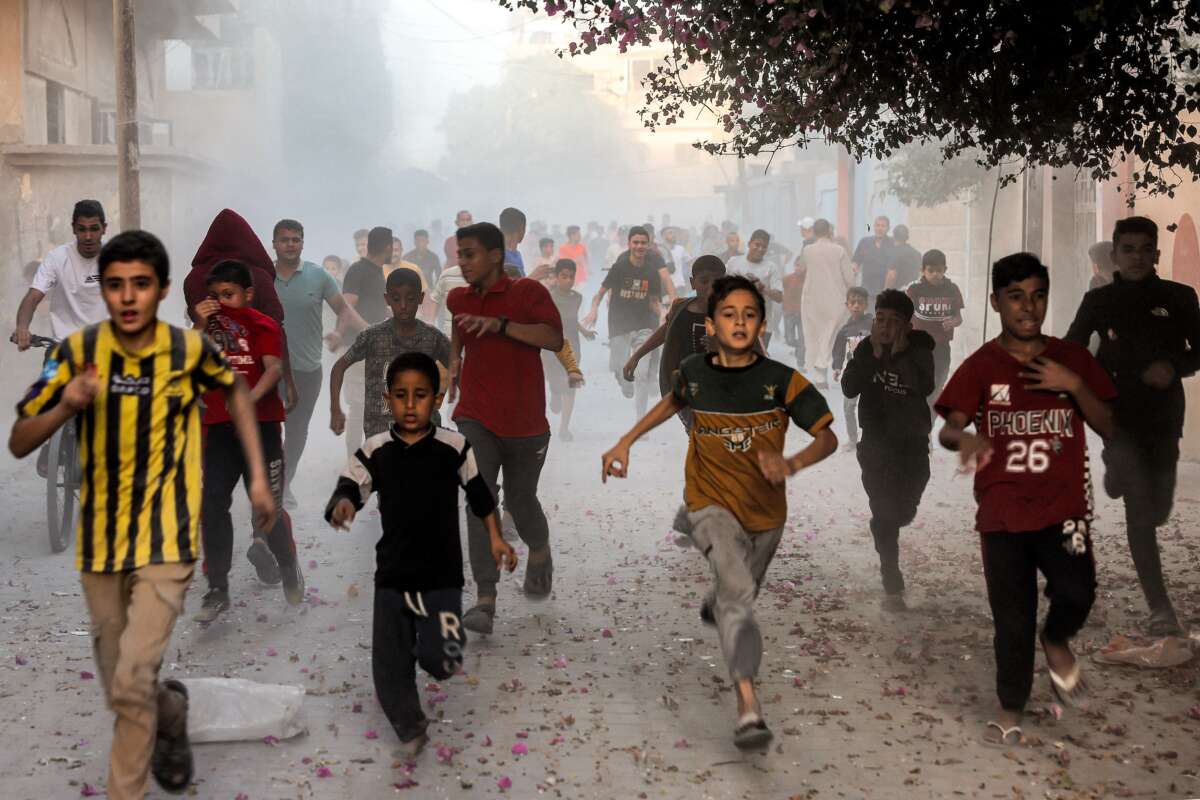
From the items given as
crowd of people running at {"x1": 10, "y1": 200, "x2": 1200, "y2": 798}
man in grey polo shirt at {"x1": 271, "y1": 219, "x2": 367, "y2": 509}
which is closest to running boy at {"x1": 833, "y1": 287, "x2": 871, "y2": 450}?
crowd of people running at {"x1": 10, "y1": 200, "x2": 1200, "y2": 798}

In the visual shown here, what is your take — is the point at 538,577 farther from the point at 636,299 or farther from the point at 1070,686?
the point at 636,299

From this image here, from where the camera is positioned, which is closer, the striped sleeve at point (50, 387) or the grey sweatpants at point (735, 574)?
the striped sleeve at point (50, 387)

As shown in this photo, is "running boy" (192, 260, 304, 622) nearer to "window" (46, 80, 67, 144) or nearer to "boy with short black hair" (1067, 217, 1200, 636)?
"boy with short black hair" (1067, 217, 1200, 636)

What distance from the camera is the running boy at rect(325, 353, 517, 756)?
17.6ft

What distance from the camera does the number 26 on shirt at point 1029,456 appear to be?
532cm

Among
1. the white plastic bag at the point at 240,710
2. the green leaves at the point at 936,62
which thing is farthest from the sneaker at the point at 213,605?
the green leaves at the point at 936,62

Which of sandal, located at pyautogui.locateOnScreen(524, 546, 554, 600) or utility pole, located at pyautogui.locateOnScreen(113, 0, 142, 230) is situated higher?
utility pole, located at pyautogui.locateOnScreen(113, 0, 142, 230)

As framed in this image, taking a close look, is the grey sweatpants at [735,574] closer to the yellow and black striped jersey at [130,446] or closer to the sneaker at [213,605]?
the yellow and black striped jersey at [130,446]

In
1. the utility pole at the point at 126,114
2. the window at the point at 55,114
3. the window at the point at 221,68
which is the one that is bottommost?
the utility pole at the point at 126,114

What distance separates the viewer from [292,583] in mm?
7910

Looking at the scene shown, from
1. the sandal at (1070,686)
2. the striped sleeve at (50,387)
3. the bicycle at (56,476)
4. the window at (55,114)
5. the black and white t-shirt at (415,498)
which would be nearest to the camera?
the striped sleeve at (50,387)

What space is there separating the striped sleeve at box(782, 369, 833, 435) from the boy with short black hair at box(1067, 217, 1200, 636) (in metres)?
2.03

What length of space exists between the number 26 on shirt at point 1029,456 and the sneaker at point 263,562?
171 inches

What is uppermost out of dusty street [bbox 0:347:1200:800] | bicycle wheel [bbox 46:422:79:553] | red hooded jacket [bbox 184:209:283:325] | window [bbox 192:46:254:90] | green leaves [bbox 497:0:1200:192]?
window [bbox 192:46:254:90]
